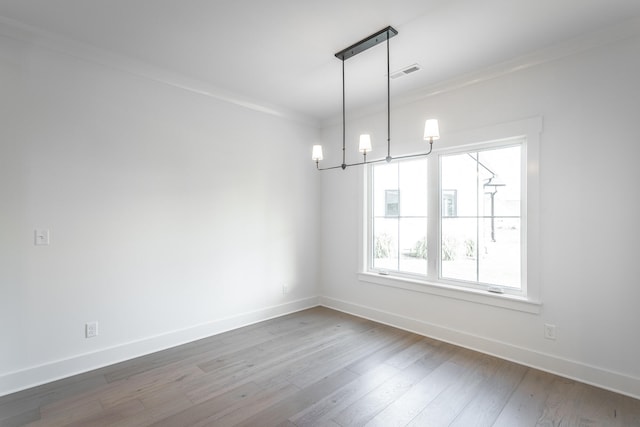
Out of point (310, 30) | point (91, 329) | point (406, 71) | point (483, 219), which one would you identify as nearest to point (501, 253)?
point (483, 219)

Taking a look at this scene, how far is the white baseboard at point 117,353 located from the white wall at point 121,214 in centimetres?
1

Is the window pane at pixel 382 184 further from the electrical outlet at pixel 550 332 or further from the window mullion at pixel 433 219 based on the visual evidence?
the electrical outlet at pixel 550 332

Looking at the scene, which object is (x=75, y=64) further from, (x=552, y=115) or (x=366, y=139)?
(x=552, y=115)

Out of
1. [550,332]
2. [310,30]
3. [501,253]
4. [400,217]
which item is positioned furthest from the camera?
[400,217]

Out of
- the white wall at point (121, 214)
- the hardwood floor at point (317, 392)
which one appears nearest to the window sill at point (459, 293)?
the hardwood floor at point (317, 392)

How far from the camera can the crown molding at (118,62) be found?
95.2 inches

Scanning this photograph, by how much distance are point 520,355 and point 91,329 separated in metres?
3.86

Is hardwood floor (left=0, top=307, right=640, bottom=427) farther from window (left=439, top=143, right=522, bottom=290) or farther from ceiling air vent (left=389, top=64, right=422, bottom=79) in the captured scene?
ceiling air vent (left=389, top=64, right=422, bottom=79)

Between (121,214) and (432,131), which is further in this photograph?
(121,214)

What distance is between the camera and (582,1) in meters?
2.12

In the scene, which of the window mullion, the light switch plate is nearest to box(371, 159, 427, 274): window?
the window mullion

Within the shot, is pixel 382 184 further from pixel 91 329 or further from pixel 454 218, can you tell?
pixel 91 329

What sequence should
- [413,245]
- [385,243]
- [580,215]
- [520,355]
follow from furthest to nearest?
[385,243], [413,245], [520,355], [580,215]

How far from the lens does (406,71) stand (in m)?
3.12
